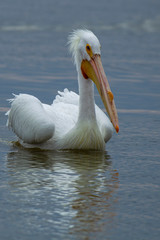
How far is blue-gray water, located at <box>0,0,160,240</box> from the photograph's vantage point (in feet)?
12.3

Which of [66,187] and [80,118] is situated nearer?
[66,187]

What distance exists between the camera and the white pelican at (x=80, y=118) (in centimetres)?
582

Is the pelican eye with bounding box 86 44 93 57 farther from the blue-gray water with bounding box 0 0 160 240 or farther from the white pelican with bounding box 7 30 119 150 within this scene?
the blue-gray water with bounding box 0 0 160 240

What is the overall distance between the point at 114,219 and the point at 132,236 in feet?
1.00

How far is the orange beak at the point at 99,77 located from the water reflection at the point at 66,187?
1.70 ft

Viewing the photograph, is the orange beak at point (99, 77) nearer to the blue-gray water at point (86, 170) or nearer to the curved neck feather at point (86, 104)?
Result: the curved neck feather at point (86, 104)

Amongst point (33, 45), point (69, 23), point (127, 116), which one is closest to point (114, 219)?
point (127, 116)

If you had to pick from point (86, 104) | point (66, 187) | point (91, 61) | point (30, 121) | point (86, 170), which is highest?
point (91, 61)

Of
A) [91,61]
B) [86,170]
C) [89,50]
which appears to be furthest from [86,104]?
[86,170]

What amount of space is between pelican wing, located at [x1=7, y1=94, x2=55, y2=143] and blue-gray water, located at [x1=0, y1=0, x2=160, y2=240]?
0.55 ft

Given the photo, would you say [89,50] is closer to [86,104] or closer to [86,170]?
[86,104]

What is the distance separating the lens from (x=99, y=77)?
587 cm

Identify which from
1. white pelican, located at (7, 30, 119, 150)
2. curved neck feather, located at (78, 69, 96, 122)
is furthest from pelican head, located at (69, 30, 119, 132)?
curved neck feather, located at (78, 69, 96, 122)

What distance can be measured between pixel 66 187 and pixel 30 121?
1511 millimetres
